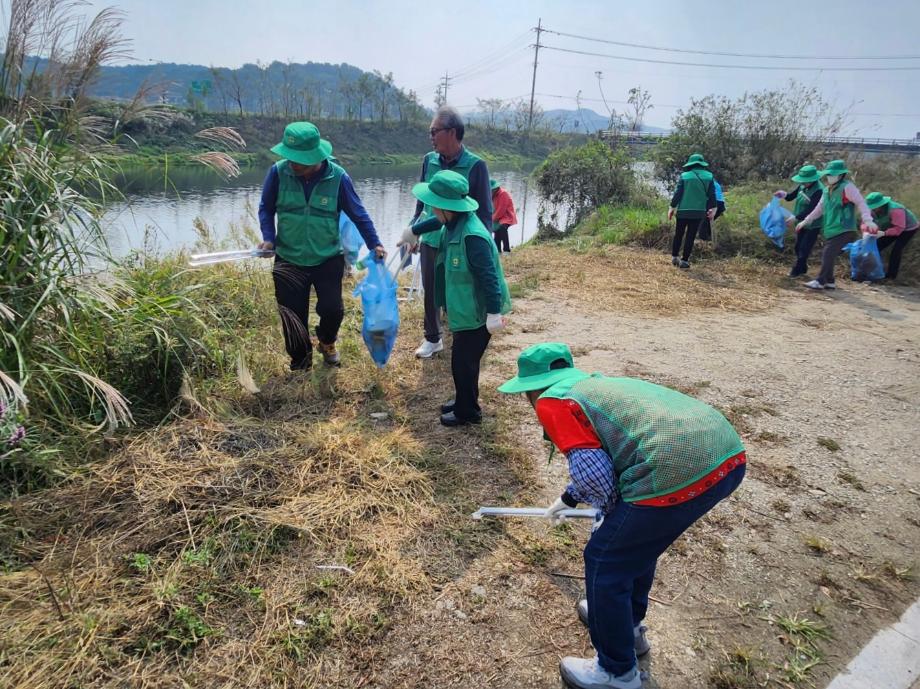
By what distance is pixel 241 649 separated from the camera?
1879mm

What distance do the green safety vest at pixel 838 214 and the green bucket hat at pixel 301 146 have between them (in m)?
6.02

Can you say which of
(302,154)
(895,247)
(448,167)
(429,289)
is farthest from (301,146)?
(895,247)

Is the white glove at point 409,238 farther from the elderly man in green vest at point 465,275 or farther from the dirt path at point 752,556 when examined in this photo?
the dirt path at point 752,556

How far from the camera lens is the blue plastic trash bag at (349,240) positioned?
3.89 m

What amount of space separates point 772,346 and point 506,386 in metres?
4.10

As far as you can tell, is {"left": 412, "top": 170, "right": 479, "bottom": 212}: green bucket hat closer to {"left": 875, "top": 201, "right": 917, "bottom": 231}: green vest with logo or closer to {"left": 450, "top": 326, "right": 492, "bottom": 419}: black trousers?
{"left": 450, "top": 326, "right": 492, "bottom": 419}: black trousers

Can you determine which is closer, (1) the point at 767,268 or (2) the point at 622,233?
(1) the point at 767,268

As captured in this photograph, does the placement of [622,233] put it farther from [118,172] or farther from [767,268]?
[118,172]

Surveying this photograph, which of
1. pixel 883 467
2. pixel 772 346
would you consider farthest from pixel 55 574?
pixel 772 346

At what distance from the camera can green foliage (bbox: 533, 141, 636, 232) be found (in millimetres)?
11953

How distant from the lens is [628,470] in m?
1.59

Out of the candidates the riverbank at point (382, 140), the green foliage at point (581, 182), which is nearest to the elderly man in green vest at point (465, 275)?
the green foliage at point (581, 182)

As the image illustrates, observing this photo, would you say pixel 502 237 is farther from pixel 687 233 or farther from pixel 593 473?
pixel 593 473

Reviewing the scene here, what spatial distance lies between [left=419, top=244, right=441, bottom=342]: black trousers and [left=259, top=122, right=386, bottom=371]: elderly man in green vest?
582 millimetres
